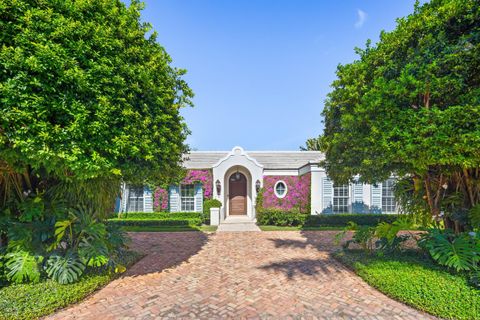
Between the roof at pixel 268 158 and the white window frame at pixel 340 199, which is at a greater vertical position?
the roof at pixel 268 158

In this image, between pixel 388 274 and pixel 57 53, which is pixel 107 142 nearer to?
pixel 57 53

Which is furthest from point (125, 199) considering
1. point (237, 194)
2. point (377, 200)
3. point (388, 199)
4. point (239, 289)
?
point (388, 199)

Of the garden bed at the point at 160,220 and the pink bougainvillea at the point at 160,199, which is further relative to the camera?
the pink bougainvillea at the point at 160,199

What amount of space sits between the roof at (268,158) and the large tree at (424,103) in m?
9.35

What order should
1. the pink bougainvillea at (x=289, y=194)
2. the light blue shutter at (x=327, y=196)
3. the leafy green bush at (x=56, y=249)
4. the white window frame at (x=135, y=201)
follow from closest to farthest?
the leafy green bush at (x=56, y=249)
the light blue shutter at (x=327, y=196)
the pink bougainvillea at (x=289, y=194)
the white window frame at (x=135, y=201)

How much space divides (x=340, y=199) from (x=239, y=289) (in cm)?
1199

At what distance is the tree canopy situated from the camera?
141 inches

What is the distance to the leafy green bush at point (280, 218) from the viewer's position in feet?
43.1

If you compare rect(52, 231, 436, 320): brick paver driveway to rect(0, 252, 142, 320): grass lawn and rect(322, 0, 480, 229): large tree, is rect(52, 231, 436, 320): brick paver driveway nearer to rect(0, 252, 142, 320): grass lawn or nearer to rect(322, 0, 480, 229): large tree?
rect(0, 252, 142, 320): grass lawn

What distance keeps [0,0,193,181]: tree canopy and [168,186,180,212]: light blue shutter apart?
1027cm

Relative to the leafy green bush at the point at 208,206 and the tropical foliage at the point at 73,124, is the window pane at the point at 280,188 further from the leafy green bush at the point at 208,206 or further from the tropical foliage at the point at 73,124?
the tropical foliage at the point at 73,124

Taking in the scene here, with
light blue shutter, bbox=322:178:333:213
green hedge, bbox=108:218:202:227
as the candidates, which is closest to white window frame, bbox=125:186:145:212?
green hedge, bbox=108:218:202:227

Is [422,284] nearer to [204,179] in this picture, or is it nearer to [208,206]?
[208,206]

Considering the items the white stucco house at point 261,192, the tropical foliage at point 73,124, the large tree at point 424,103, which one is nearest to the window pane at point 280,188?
the white stucco house at point 261,192
